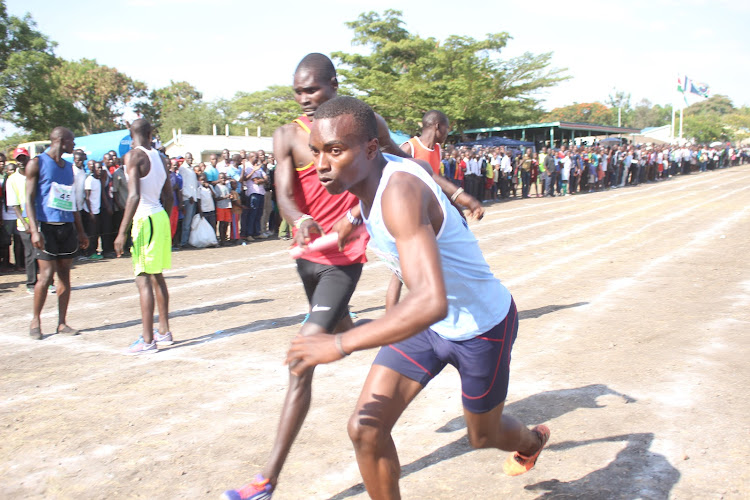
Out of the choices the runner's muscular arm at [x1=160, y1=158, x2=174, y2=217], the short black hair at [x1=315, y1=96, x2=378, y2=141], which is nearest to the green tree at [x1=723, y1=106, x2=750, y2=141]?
the runner's muscular arm at [x1=160, y1=158, x2=174, y2=217]

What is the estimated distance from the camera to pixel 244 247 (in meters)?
13.3

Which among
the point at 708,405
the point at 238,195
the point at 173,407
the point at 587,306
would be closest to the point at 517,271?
the point at 587,306

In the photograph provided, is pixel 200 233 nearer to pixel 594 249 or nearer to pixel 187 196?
pixel 187 196

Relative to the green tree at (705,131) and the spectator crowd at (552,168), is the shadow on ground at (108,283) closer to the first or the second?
the spectator crowd at (552,168)

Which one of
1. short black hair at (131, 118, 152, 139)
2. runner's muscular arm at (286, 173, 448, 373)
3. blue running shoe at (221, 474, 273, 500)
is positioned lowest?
blue running shoe at (221, 474, 273, 500)

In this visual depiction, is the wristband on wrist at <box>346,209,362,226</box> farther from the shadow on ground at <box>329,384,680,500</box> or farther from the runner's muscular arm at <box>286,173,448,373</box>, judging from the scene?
the shadow on ground at <box>329,384,680,500</box>

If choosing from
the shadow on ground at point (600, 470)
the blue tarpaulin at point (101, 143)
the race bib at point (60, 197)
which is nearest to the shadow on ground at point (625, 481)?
the shadow on ground at point (600, 470)

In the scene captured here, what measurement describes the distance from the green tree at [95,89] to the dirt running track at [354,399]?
49827 millimetres

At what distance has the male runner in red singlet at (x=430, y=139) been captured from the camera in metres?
6.11

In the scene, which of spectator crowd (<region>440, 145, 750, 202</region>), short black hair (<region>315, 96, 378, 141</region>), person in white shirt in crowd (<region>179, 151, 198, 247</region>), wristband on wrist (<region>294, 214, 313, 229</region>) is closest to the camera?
short black hair (<region>315, 96, 378, 141</region>)

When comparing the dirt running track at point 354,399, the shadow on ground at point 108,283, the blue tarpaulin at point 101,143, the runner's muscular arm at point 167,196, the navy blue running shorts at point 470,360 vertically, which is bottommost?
the dirt running track at point 354,399

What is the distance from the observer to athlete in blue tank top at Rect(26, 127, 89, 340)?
6113 mm

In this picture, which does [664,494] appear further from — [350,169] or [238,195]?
[238,195]

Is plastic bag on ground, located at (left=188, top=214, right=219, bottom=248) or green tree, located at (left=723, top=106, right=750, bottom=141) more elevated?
green tree, located at (left=723, top=106, right=750, bottom=141)
